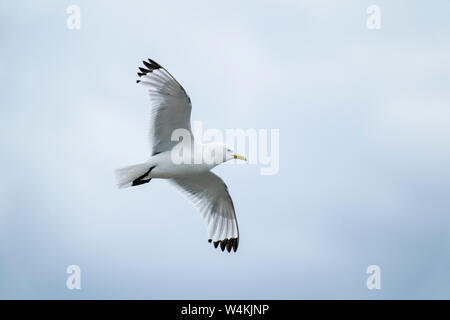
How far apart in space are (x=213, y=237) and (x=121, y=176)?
1714 mm

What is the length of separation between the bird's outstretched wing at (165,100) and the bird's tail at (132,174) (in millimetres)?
484

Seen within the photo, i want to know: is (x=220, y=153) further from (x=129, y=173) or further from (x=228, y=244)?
(x=228, y=244)

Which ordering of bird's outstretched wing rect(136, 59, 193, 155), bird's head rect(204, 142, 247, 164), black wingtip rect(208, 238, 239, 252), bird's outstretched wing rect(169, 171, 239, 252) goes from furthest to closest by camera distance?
black wingtip rect(208, 238, 239, 252) < bird's outstretched wing rect(169, 171, 239, 252) < bird's head rect(204, 142, 247, 164) < bird's outstretched wing rect(136, 59, 193, 155)

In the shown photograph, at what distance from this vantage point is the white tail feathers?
29.8 feet

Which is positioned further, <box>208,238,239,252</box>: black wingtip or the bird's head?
<box>208,238,239,252</box>: black wingtip

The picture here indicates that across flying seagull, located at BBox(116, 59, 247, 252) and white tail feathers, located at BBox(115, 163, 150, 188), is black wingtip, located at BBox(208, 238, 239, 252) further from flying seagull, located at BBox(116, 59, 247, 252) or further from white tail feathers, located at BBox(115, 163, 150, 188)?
white tail feathers, located at BBox(115, 163, 150, 188)

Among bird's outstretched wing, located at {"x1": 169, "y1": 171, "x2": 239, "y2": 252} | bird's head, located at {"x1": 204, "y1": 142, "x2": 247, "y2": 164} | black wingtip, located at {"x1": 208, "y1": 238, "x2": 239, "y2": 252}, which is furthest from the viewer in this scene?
black wingtip, located at {"x1": 208, "y1": 238, "x2": 239, "y2": 252}

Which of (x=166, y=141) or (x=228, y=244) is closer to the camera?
(x=166, y=141)

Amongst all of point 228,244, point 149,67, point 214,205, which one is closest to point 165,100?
point 149,67

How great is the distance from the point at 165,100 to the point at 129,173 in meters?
0.94

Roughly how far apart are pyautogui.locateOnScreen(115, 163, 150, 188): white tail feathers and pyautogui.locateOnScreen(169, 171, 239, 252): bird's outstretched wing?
79 centimetres

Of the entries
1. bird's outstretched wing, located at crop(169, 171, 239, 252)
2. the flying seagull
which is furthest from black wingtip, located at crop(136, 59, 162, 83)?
bird's outstretched wing, located at crop(169, 171, 239, 252)

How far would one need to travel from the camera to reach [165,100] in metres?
9.00

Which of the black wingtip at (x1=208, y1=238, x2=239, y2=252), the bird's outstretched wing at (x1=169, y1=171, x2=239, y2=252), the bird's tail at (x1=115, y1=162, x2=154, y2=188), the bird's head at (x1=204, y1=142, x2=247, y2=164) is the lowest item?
the black wingtip at (x1=208, y1=238, x2=239, y2=252)
